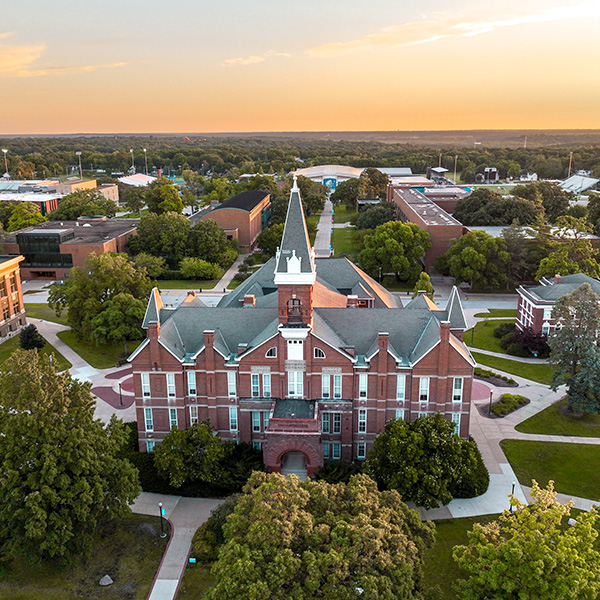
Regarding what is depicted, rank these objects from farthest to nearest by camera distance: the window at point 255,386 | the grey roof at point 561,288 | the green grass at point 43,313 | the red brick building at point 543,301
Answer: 1. the green grass at point 43,313
2. the grey roof at point 561,288
3. the red brick building at point 543,301
4. the window at point 255,386

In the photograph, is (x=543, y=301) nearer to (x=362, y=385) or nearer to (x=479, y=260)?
(x=479, y=260)

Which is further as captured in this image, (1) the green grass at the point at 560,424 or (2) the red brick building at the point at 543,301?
(2) the red brick building at the point at 543,301

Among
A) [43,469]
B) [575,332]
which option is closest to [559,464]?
[575,332]

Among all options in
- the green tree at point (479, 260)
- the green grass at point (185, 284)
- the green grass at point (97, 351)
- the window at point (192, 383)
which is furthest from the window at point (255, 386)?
the green grass at point (185, 284)

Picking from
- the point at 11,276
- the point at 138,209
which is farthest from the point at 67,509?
the point at 138,209

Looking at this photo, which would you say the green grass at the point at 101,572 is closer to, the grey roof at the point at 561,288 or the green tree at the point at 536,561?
the green tree at the point at 536,561
